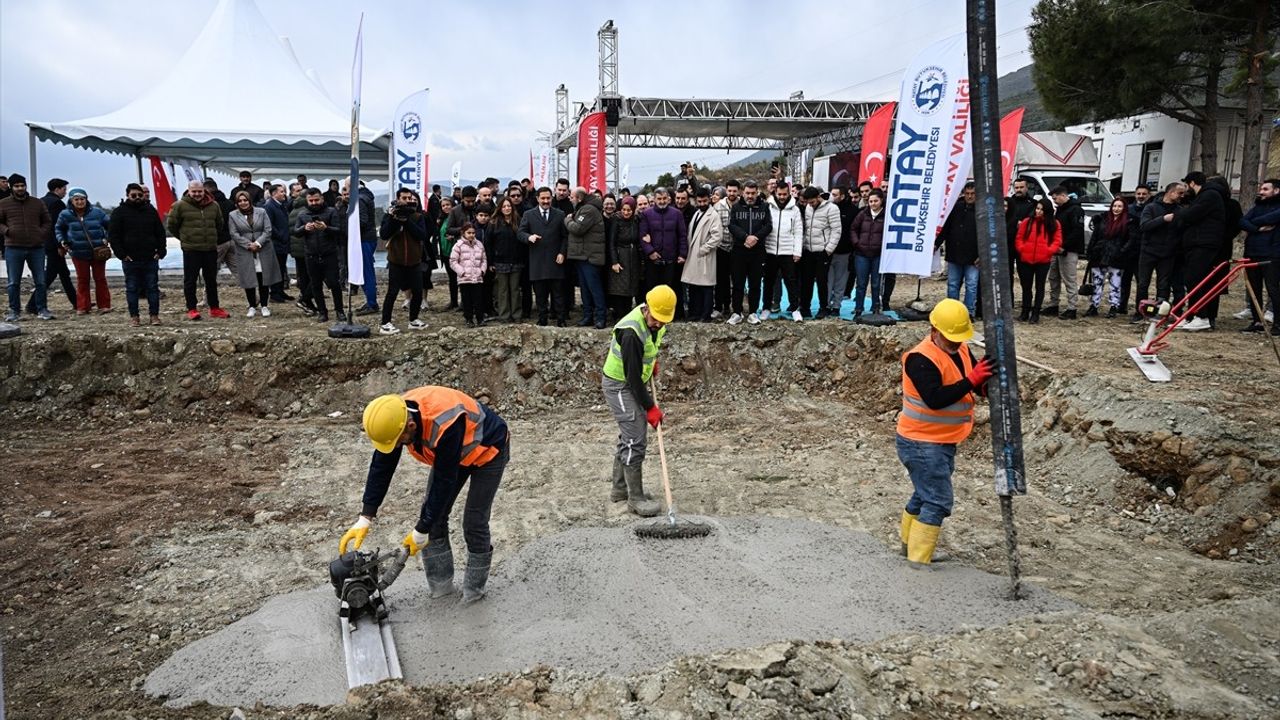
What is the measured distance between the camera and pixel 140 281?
10.2m

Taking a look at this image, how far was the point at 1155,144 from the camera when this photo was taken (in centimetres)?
2252

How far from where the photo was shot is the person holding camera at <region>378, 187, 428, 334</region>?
32.9 feet

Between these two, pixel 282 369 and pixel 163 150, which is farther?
pixel 163 150

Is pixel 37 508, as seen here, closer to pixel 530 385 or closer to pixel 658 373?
pixel 530 385

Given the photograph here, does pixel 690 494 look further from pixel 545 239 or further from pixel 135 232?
pixel 135 232

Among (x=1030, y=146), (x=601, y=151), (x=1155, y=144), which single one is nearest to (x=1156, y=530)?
(x=601, y=151)

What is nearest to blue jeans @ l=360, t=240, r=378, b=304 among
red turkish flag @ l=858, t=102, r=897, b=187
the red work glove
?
red turkish flag @ l=858, t=102, r=897, b=187

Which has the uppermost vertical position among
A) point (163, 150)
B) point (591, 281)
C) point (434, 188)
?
point (163, 150)

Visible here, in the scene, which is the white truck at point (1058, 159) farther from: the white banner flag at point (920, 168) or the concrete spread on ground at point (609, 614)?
the concrete spread on ground at point (609, 614)

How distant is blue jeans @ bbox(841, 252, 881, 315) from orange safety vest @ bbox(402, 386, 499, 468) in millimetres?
7019

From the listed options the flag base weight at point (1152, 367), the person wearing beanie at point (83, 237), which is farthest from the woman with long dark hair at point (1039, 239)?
the person wearing beanie at point (83, 237)

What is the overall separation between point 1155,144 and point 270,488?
2510cm

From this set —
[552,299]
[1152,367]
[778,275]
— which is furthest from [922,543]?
[552,299]

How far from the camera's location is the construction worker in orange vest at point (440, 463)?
4.28 meters
